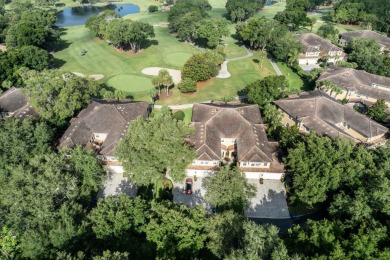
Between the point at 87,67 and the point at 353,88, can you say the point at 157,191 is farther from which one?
the point at 87,67

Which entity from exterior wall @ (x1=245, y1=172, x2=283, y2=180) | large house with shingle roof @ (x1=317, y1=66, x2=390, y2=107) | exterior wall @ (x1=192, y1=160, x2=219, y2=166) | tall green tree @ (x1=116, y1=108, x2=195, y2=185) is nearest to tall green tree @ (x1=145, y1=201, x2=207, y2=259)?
tall green tree @ (x1=116, y1=108, x2=195, y2=185)

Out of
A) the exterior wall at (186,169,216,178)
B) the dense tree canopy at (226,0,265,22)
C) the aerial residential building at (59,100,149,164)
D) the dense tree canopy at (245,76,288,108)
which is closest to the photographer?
the exterior wall at (186,169,216,178)

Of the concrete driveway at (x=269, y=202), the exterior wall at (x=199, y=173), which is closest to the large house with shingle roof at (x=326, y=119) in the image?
the concrete driveway at (x=269, y=202)

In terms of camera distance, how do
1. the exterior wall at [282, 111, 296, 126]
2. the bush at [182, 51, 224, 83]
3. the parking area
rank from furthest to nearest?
the bush at [182, 51, 224, 83], the exterior wall at [282, 111, 296, 126], the parking area

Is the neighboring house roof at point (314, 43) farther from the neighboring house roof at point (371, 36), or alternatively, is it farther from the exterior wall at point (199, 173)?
the exterior wall at point (199, 173)

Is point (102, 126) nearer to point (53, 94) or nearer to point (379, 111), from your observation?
point (53, 94)

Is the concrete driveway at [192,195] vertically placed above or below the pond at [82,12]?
above

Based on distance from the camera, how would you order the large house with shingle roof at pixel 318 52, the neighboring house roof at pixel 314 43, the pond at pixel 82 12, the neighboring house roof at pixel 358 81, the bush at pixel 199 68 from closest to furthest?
the neighboring house roof at pixel 358 81
the bush at pixel 199 68
the large house with shingle roof at pixel 318 52
the neighboring house roof at pixel 314 43
the pond at pixel 82 12

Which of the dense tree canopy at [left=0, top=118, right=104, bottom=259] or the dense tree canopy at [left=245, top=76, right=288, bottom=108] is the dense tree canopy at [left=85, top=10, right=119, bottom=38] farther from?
the dense tree canopy at [left=0, top=118, right=104, bottom=259]
